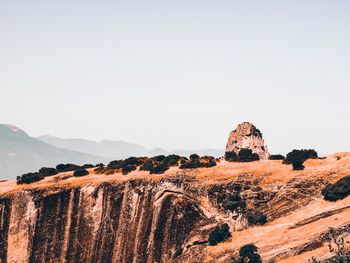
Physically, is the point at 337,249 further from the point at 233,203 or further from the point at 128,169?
the point at 128,169

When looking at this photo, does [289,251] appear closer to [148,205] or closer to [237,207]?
[237,207]

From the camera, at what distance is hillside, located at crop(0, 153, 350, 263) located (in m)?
66.1

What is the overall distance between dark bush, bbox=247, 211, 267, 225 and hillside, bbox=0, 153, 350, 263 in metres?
0.72

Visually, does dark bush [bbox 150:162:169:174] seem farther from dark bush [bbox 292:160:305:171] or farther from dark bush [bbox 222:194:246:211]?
dark bush [bbox 292:160:305:171]

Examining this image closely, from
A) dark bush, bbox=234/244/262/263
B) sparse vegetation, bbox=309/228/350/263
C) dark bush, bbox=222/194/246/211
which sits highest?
dark bush, bbox=222/194/246/211

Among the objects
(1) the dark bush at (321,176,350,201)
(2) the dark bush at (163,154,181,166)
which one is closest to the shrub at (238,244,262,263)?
(1) the dark bush at (321,176,350,201)

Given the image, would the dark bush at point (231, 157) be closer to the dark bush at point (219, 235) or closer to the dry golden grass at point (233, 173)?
the dry golden grass at point (233, 173)

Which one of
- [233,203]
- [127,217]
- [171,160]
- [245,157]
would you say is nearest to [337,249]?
[233,203]

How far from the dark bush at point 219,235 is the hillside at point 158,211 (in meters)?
0.89

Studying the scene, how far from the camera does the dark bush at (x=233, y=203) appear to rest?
228 ft

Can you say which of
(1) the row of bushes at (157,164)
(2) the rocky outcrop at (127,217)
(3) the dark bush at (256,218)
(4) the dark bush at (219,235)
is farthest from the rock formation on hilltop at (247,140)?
(4) the dark bush at (219,235)

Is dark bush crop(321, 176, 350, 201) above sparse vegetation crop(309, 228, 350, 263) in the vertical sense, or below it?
above

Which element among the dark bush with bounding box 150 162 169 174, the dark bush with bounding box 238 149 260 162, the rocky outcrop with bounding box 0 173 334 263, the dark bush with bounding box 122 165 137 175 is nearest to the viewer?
the rocky outcrop with bounding box 0 173 334 263

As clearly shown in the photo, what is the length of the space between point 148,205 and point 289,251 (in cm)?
2655
